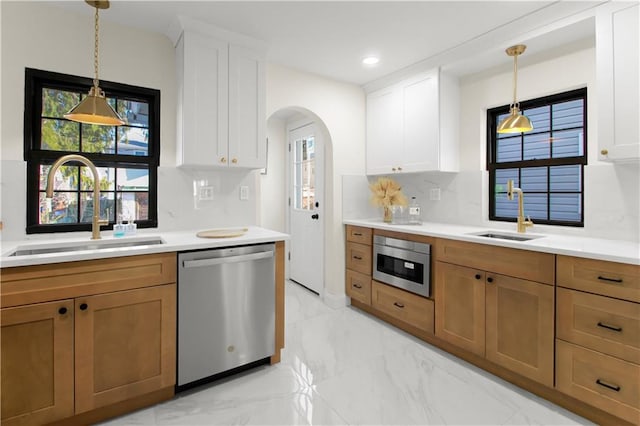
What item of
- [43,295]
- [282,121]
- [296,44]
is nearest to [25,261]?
[43,295]

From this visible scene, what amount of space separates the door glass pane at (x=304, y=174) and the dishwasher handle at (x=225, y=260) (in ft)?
6.02

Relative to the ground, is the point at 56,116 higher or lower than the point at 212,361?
higher

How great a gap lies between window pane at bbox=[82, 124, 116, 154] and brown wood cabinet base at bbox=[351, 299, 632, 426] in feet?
9.15

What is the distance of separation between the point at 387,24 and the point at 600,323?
2288 millimetres

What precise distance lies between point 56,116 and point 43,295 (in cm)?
130

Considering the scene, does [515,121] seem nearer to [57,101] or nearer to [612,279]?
[612,279]

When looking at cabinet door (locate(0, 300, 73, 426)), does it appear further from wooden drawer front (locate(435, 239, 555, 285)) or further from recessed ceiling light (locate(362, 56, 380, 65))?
recessed ceiling light (locate(362, 56, 380, 65))

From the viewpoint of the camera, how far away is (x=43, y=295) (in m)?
1.58

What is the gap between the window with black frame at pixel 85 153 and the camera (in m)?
2.10

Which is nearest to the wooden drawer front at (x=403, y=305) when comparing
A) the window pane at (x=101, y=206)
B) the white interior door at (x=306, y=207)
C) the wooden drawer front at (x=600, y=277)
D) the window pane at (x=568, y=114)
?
the white interior door at (x=306, y=207)

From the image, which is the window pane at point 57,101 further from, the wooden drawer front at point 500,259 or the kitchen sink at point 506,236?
the kitchen sink at point 506,236

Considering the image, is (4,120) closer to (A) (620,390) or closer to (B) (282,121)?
(B) (282,121)

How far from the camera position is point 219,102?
8.00ft

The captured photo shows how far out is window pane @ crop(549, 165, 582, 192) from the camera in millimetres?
2441
